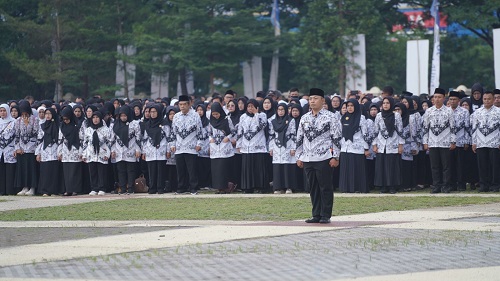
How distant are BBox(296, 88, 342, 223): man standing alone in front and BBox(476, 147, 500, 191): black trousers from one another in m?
6.43

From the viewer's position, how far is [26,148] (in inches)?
960

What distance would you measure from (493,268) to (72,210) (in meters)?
9.83

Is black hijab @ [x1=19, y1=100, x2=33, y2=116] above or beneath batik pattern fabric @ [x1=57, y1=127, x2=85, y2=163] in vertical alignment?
above

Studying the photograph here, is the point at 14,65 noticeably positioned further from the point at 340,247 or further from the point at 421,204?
the point at 340,247

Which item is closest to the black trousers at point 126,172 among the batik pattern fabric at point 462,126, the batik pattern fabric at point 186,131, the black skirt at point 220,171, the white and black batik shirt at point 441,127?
the batik pattern fabric at point 186,131

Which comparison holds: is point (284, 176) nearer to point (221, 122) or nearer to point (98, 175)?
point (221, 122)

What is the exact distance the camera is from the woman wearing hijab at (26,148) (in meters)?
24.3

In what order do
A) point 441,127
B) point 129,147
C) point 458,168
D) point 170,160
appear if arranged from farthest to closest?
point 170,160
point 129,147
point 458,168
point 441,127

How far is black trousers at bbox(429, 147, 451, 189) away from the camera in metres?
21.5

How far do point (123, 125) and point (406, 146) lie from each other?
5.99 meters

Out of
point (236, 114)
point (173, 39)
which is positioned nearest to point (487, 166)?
point (236, 114)

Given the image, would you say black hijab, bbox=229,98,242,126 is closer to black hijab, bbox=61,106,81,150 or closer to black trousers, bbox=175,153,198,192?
black trousers, bbox=175,153,198,192

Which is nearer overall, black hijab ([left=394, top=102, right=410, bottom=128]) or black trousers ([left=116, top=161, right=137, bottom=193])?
black hijab ([left=394, top=102, right=410, bottom=128])

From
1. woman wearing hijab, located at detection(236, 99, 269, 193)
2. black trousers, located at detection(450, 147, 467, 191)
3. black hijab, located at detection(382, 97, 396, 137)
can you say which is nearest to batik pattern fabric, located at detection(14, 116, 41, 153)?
woman wearing hijab, located at detection(236, 99, 269, 193)
